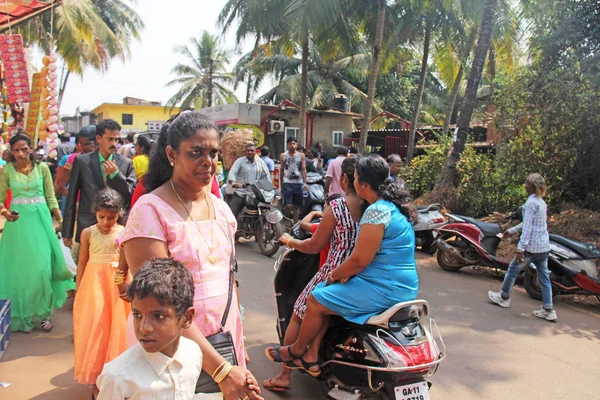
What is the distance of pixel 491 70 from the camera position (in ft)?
58.1

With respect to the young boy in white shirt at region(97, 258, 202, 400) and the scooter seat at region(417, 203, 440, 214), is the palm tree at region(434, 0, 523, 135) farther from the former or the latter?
A: the young boy in white shirt at region(97, 258, 202, 400)

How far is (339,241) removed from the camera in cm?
340

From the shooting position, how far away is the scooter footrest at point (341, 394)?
3.05 meters

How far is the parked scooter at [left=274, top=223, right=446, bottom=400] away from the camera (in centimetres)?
283

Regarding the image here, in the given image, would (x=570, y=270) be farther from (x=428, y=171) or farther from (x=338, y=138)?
(x=338, y=138)

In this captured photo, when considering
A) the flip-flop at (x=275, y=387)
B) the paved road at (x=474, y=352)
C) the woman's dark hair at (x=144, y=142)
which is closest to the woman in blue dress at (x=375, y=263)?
the flip-flop at (x=275, y=387)

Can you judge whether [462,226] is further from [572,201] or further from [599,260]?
[572,201]

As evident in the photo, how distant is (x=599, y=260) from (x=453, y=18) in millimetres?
11674

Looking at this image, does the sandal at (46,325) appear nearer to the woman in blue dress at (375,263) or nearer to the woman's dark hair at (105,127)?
the woman's dark hair at (105,127)

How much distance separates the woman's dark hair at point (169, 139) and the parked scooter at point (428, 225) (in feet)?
20.7

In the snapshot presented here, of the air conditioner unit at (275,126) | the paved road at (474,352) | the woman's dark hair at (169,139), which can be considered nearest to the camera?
the woman's dark hair at (169,139)

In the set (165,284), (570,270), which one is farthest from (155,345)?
(570,270)

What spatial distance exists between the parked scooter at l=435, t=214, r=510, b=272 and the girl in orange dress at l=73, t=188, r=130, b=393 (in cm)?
474

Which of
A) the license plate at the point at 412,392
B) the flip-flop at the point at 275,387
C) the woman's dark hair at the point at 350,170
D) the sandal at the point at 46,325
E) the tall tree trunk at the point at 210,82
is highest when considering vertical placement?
the tall tree trunk at the point at 210,82
